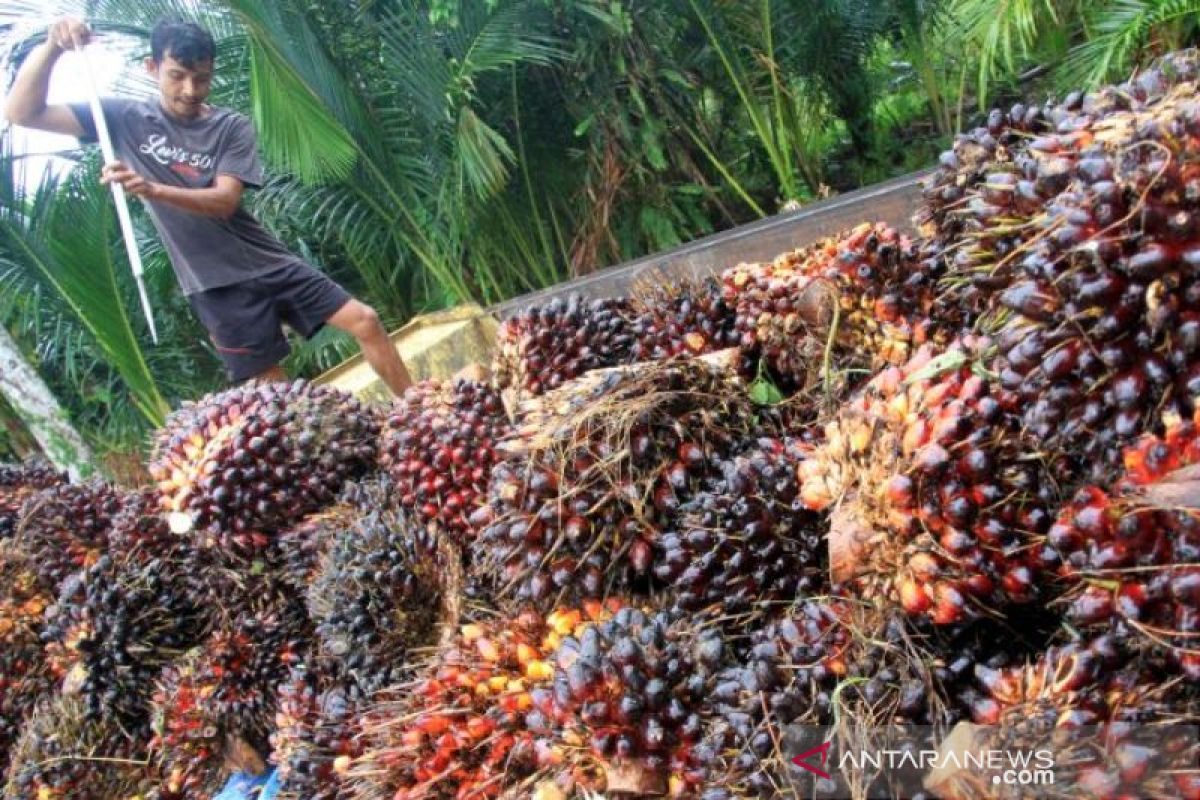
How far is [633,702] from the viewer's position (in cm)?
95

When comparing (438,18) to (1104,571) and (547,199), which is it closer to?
(547,199)

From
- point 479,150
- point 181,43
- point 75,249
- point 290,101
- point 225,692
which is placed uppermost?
point 181,43

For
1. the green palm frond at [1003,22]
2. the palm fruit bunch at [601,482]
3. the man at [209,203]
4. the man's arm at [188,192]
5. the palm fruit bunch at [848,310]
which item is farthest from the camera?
the green palm frond at [1003,22]

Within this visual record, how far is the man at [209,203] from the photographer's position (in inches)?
115

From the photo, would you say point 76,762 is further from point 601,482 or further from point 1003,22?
point 1003,22

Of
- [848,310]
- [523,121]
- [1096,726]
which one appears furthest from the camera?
[523,121]

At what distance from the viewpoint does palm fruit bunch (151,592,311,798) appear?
1801 millimetres

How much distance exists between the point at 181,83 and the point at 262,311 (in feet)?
2.78

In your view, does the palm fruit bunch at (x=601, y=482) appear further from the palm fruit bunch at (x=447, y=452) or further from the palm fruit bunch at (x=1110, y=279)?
the palm fruit bunch at (x=1110, y=279)

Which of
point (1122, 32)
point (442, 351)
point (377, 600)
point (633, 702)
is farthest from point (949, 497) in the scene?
point (1122, 32)

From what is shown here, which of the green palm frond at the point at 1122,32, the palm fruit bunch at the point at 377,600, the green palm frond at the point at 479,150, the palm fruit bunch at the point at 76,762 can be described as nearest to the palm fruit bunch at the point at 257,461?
the palm fruit bunch at the point at 377,600

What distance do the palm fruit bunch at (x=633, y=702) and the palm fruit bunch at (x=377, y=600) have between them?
1.69 ft

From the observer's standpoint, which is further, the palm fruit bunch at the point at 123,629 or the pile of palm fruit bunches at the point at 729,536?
the palm fruit bunch at the point at 123,629

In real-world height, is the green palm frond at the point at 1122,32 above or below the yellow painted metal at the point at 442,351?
above
